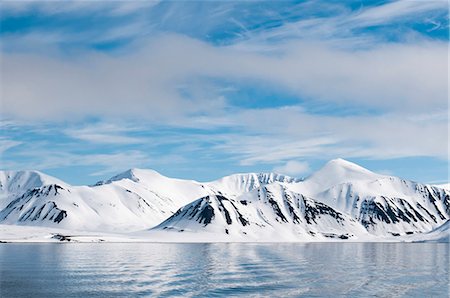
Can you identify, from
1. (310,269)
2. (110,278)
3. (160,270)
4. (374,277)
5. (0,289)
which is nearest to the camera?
(0,289)

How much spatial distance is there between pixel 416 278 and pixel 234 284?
40980 mm

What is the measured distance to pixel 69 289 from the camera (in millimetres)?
98500

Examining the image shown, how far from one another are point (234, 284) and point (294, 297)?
18194 millimetres

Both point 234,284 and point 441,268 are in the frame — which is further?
point 441,268

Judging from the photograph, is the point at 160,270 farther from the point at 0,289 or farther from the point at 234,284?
the point at 0,289

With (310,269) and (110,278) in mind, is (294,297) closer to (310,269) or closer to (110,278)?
(110,278)

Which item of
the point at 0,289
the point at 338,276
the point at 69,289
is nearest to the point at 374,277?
the point at 338,276

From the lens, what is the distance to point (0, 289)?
97688mm

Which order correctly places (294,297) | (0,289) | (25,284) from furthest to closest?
(25,284)
(0,289)
(294,297)

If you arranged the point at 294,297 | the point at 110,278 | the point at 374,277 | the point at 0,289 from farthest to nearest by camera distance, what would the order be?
1. the point at 374,277
2. the point at 110,278
3. the point at 0,289
4. the point at 294,297

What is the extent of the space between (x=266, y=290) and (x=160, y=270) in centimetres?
4039

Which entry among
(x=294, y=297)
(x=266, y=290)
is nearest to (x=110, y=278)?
(x=266, y=290)

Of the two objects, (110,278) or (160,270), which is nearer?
(110,278)

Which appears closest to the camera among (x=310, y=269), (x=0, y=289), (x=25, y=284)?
(x=0, y=289)
